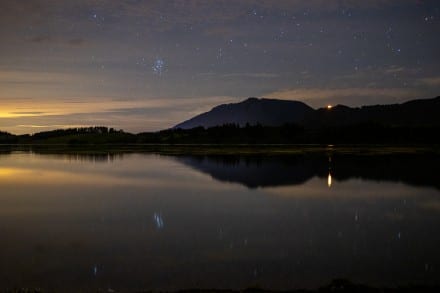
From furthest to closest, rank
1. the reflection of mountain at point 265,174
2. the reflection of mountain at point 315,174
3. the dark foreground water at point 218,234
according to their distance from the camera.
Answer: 1. the reflection of mountain at point 265,174
2. the reflection of mountain at point 315,174
3. the dark foreground water at point 218,234

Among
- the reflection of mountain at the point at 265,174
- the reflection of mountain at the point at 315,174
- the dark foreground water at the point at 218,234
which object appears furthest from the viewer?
the reflection of mountain at the point at 265,174

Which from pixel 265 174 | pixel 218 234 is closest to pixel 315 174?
pixel 265 174

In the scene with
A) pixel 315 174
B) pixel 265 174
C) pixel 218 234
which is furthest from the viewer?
pixel 265 174

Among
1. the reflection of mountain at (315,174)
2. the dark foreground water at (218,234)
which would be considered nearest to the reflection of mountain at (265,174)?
the reflection of mountain at (315,174)

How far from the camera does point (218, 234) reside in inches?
734

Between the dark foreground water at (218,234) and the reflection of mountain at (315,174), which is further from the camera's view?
the reflection of mountain at (315,174)

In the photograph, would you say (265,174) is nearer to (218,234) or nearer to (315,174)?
(315,174)

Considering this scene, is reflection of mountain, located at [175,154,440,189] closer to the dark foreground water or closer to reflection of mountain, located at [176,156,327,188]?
reflection of mountain, located at [176,156,327,188]

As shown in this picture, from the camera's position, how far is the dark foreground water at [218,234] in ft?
43.9

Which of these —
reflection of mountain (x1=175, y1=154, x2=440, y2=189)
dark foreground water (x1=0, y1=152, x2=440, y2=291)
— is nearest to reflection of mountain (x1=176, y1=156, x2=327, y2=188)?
reflection of mountain (x1=175, y1=154, x2=440, y2=189)

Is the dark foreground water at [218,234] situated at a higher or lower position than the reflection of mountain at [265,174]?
lower

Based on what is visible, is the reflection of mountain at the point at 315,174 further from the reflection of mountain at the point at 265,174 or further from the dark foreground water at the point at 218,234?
the dark foreground water at the point at 218,234

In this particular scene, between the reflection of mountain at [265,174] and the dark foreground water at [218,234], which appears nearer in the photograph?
the dark foreground water at [218,234]

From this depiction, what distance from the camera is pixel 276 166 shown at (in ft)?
172
